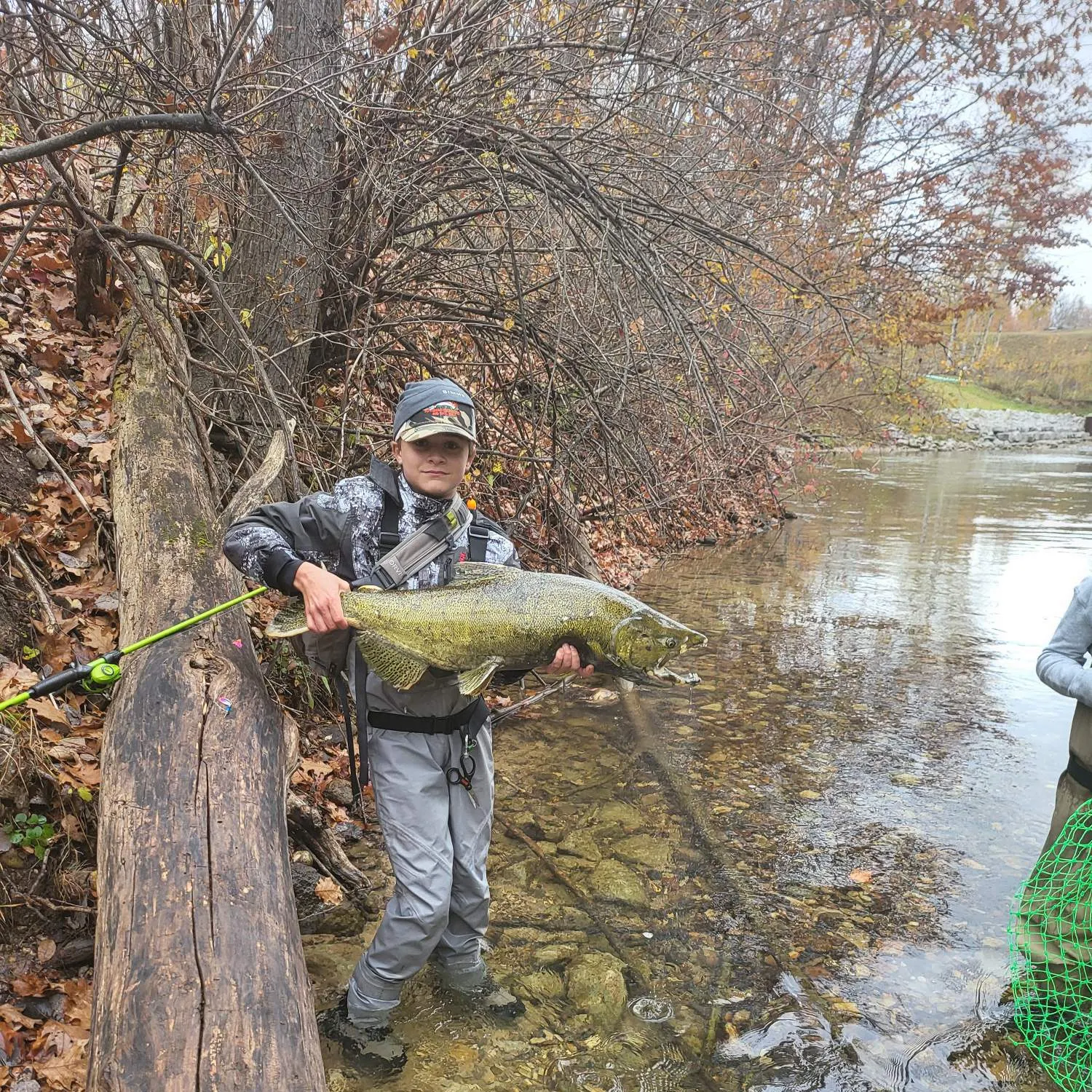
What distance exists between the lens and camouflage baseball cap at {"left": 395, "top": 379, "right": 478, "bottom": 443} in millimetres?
3062

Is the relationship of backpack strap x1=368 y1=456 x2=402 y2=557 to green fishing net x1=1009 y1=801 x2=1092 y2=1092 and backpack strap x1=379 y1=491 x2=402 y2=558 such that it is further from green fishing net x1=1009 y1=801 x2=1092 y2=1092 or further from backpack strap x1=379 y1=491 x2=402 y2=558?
green fishing net x1=1009 y1=801 x2=1092 y2=1092

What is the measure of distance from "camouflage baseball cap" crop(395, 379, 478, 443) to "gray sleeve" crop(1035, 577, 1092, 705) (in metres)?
2.50

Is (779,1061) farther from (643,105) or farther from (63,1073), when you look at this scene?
(643,105)

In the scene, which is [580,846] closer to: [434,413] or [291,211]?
[434,413]

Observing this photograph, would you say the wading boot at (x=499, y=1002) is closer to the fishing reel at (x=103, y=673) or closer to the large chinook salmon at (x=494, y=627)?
the large chinook salmon at (x=494, y=627)

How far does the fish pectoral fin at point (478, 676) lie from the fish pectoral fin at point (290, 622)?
1.91 ft

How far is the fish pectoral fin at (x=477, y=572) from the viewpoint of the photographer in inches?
118

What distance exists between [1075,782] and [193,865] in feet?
11.2

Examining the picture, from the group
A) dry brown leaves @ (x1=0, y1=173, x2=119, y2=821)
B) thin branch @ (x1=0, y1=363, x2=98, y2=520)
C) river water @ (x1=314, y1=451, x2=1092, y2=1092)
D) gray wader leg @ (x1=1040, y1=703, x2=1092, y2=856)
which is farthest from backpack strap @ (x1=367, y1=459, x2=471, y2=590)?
gray wader leg @ (x1=1040, y1=703, x2=1092, y2=856)

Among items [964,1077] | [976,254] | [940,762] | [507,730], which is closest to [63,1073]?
[964,1077]

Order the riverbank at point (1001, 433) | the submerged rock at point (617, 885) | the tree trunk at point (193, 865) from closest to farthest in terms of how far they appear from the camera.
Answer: the tree trunk at point (193, 865)
the submerged rock at point (617, 885)
the riverbank at point (1001, 433)

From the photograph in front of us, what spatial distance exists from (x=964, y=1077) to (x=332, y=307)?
6537 millimetres

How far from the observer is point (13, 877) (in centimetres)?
307

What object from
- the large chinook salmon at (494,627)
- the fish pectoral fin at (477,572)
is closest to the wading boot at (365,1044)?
the large chinook salmon at (494,627)
